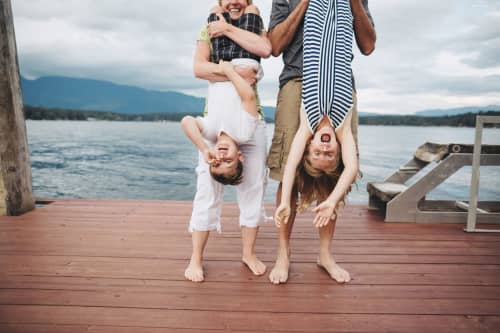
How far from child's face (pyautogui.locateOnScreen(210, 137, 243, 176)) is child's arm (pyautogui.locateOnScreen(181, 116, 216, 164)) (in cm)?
3

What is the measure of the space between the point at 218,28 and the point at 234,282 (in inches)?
54.3

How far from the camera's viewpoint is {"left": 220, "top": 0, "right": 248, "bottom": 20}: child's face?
1889 mm

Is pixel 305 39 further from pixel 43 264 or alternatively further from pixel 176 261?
pixel 43 264

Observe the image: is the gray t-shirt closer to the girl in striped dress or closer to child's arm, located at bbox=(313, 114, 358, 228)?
the girl in striped dress

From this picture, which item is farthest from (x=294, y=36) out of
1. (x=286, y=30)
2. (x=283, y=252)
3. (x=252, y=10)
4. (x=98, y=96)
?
(x=98, y=96)

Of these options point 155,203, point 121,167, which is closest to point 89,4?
point 121,167

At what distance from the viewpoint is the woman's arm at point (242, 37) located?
5.96 feet

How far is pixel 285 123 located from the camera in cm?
201

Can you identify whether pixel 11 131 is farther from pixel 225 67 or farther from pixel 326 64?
pixel 326 64

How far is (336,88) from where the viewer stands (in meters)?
1.83

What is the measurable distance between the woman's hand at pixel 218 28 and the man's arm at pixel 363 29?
2.34ft

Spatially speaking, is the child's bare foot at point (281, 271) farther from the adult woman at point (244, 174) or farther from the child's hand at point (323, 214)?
the child's hand at point (323, 214)

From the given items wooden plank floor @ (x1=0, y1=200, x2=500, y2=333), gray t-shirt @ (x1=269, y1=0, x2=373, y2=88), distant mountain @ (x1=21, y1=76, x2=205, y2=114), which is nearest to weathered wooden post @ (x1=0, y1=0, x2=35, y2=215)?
wooden plank floor @ (x1=0, y1=200, x2=500, y2=333)

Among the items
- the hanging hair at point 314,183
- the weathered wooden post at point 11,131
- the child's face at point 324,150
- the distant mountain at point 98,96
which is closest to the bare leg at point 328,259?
the hanging hair at point 314,183
